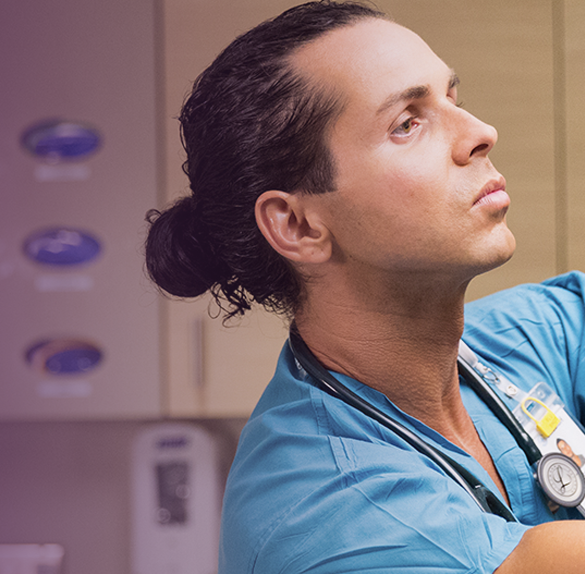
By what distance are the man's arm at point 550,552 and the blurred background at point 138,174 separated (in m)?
0.93

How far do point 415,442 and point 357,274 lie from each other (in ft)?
0.69

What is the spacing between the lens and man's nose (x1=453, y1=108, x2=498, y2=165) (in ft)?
2.27

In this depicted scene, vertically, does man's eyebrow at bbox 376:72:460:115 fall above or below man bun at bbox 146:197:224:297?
above

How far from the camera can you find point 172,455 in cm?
168

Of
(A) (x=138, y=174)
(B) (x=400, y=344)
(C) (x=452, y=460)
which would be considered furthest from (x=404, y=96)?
(A) (x=138, y=174)

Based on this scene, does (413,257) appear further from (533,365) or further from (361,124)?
(533,365)

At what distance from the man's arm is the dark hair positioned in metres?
0.43

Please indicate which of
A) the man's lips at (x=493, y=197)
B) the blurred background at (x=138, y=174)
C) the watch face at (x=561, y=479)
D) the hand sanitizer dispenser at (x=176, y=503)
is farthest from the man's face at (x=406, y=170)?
the hand sanitizer dispenser at (x=176, y=503)

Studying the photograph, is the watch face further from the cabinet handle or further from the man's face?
the cabinet handle

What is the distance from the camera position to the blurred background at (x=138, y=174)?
1357 mm

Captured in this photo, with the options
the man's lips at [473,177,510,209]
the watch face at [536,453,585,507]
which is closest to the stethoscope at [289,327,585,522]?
the watch face at [536,453,585,507]

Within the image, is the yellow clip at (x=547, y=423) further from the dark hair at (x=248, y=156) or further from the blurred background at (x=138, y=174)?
the blurred background at (x=138, y=174)

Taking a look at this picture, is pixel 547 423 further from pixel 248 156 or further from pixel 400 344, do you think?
pixel 248 156

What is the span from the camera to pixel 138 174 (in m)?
1.41
